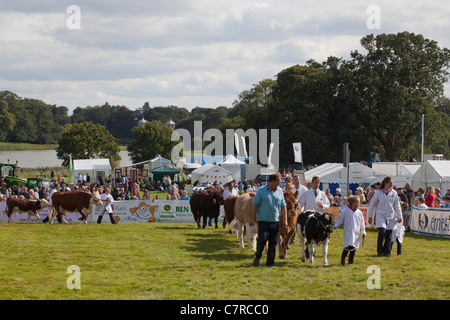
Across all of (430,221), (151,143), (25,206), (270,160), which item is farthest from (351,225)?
(151,143)

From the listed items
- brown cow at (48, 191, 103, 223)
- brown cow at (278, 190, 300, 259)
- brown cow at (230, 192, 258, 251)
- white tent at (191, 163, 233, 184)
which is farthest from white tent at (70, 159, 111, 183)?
brown cow at (278, 190, 300, 259)

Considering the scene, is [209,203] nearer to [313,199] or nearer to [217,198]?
[217,198]

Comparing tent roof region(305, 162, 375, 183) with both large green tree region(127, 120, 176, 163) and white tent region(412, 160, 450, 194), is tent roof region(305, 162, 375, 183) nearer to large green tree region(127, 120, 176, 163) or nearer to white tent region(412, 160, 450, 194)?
white tent region(412, 160, 450, 194)

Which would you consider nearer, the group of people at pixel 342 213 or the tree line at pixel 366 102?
the group of people at pixel 342 213

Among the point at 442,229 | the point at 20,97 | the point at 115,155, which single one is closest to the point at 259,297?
the point at 442,229

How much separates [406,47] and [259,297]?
5314cm

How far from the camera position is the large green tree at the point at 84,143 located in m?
77.3

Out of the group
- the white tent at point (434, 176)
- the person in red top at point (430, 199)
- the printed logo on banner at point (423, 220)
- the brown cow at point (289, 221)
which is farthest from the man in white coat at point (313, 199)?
the white tent at point (434, 176)

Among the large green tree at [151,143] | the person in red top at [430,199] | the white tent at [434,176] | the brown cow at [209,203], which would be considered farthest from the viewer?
the large green tree at [151,143]

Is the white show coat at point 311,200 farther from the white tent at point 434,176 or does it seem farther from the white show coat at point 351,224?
the white tent at point 434,176

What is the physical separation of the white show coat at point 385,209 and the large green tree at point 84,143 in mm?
69183

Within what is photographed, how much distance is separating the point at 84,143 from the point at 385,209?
2736 inches

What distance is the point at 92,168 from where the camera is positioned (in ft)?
178
